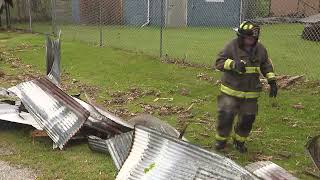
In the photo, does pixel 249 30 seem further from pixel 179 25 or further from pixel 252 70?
pixel 179 25

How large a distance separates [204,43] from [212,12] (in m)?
8.73

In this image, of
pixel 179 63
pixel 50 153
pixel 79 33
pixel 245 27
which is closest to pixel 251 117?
pixel 245 27

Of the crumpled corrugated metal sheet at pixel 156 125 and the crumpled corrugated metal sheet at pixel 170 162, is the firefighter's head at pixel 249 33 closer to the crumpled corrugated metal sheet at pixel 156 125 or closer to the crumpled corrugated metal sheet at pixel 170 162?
the crumpled corrugated metal sheet at pixel 156 125

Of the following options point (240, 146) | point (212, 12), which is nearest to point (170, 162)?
point (240, 146)

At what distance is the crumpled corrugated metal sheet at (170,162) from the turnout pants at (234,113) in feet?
4.22

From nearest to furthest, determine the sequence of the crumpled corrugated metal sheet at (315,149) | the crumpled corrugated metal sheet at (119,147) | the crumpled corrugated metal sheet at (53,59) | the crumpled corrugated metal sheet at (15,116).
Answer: the crumpled corrugated metal sheet at (315,149)
the crumpled corrugated metal sheet at (119,147)
the crumpled corrugated metal sheet at (15,116)
the crumpled corrugated metal sheet at (53,59)

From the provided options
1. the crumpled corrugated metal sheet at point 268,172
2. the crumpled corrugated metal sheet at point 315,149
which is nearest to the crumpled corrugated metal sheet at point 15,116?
the crumpled corrugated metal sheet at point 268,172

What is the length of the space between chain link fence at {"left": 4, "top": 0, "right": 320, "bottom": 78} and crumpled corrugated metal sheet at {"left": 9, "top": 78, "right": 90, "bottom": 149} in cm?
549

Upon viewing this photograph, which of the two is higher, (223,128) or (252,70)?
(252,70)

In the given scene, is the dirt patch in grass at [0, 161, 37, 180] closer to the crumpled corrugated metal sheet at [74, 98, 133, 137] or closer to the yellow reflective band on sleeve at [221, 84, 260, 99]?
the crumpled corrugated metal sheet at [74, 98, 133, 137]

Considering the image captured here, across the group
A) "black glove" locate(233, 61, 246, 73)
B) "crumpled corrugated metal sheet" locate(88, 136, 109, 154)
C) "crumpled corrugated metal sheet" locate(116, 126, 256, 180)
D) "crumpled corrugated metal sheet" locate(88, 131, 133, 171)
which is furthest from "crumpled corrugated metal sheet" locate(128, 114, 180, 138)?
"black glove" locate(233, 61, 246, 73)

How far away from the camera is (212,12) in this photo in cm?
2402

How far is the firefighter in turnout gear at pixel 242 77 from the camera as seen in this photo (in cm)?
539

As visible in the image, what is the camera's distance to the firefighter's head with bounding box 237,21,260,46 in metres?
5.26
